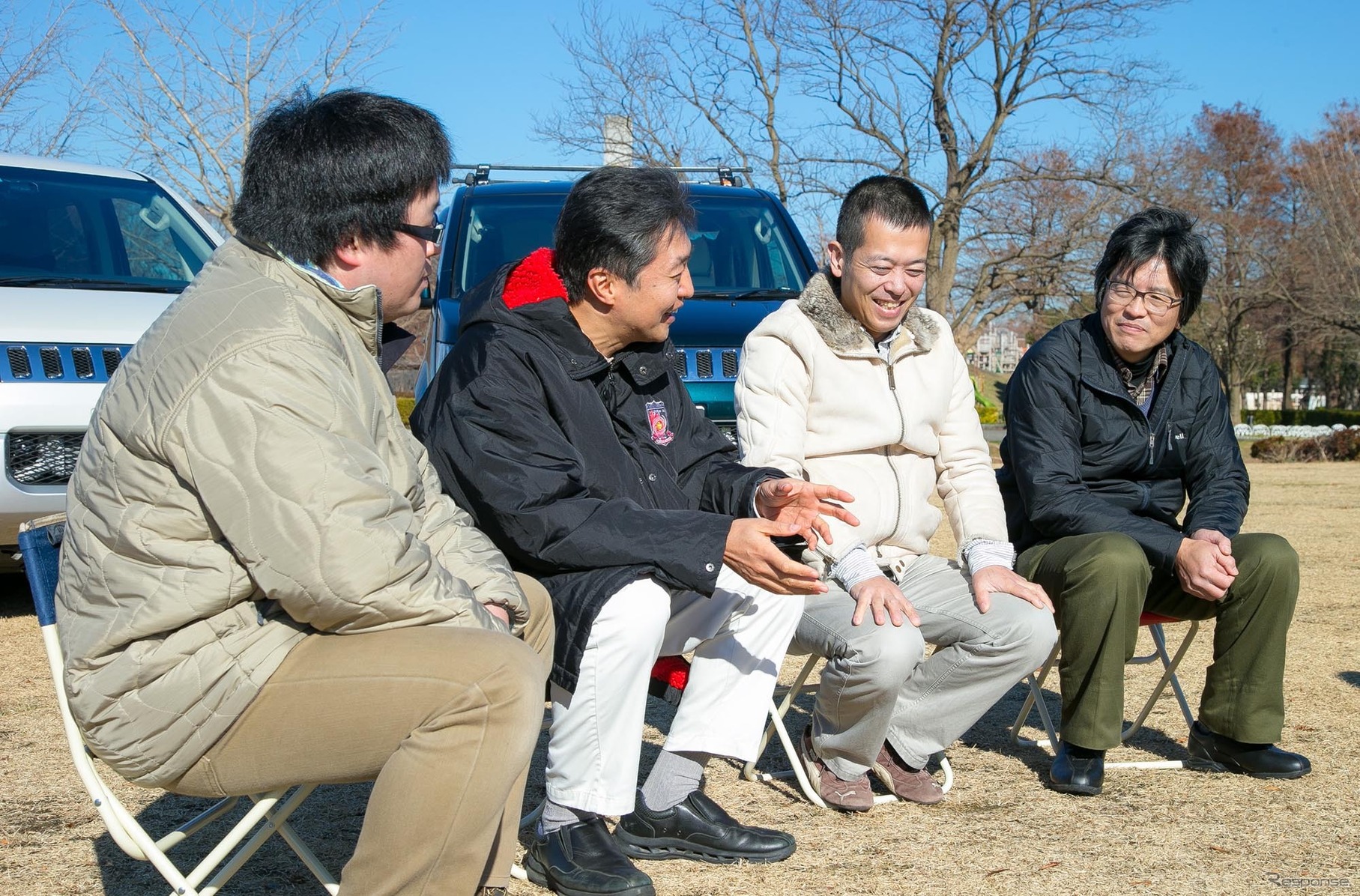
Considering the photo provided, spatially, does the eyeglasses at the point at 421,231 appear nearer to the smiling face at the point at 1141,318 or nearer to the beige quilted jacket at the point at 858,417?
the beige quilted jacket at the point at 858,417

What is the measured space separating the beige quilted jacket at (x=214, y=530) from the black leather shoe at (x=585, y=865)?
93 centimetres

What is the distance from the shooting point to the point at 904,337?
368 cm

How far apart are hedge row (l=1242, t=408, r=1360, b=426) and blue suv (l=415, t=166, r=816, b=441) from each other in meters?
35.7

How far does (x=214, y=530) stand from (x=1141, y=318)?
9.49ft

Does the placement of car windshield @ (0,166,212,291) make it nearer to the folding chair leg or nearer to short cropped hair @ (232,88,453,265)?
short cropped hair @ (232,88,453,265)

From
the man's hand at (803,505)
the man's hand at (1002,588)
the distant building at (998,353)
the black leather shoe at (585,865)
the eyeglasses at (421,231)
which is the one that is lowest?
the black leather shoe at (585,865)

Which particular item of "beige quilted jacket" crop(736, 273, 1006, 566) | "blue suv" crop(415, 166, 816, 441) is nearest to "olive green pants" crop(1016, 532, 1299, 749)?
Result: "beige quilted jacket" crop(736, 273, 1006, 566)

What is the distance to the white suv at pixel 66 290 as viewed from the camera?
5.13 meters

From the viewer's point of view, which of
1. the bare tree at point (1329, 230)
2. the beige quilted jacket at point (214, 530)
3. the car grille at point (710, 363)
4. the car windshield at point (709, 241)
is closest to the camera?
the beige quilted jacket at point (214, 530)

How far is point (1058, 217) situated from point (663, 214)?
21.5m

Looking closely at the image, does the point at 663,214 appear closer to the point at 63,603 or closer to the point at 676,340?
the point at 63,603

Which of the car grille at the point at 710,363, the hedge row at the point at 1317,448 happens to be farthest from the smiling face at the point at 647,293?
the hedge row at the point at 1317,448

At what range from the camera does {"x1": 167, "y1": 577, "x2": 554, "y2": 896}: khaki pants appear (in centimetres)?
203

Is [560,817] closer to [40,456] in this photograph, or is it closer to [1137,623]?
[1137,623]
